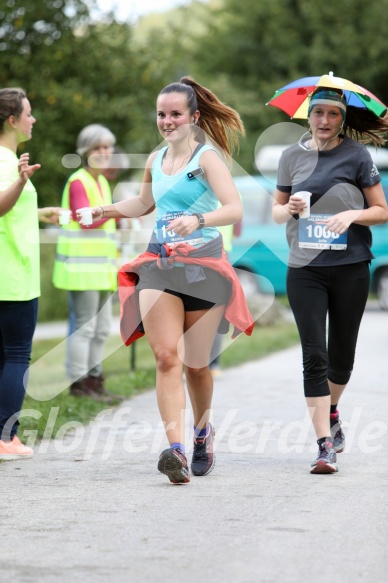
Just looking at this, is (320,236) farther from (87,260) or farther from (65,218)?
(87,260)

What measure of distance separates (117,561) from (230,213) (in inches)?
81.2

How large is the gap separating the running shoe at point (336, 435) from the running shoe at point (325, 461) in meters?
0.60

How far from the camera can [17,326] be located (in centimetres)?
665

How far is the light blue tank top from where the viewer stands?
584 cm

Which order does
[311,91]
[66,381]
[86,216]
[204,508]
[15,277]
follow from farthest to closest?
[66,381], [311,91], [15,277], [86,216], [204,508]

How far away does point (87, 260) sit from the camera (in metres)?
8.84

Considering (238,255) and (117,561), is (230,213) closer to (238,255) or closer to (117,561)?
(117,561)

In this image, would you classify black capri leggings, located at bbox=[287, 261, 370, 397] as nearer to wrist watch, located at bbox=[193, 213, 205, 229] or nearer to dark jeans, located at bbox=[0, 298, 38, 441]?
wrist watch, located at bbox=[193, 213, 205, 229]

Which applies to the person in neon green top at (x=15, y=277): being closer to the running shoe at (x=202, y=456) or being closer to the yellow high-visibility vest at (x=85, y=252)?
the running shoe at (x=202, y=456)

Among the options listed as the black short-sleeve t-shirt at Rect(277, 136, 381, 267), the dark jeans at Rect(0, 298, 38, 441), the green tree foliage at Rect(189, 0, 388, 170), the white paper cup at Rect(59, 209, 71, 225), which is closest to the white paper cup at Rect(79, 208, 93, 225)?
the white paper cup at Rect(59, 209, 71, 225)

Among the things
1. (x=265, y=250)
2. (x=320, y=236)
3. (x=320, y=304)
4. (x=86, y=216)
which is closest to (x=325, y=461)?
(x=320, y=304)

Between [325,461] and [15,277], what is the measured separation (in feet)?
6.63

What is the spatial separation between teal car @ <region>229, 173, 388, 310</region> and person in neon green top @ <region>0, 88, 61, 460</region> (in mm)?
15298

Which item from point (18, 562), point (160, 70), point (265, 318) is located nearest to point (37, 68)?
point (160, 70)
